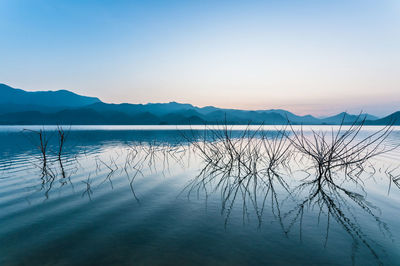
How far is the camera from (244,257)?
10.6 feet

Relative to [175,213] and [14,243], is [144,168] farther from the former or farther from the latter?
[14,243]

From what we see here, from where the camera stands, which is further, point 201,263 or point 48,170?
point 48,170

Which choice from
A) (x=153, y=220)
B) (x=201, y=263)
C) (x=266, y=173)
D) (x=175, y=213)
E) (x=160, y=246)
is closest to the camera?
(x=201, y=263)

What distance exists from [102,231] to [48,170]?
7888 mm

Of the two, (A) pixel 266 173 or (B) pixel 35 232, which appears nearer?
(B) pixel 35 232

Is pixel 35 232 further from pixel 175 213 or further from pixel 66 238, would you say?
pixel 175 213

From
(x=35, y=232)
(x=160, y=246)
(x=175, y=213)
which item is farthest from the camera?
(x=175, y=213)

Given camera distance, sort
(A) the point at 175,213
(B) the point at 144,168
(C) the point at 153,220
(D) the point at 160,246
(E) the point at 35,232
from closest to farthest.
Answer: (D) the point at 160,246 < (E) the point at 35,232 < (C) the point at 153,220 < (A) the point at 175,213 < (B) the point at 144,168

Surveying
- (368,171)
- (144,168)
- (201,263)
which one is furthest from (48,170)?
(368,171)

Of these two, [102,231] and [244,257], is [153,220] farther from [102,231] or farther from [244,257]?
[244,257]

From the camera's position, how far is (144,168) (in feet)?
35.4

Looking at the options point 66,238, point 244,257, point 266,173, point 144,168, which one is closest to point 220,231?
point 244,257

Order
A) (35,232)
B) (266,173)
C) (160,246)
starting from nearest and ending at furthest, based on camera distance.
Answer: (160,246)
(35,232)
(266,173)

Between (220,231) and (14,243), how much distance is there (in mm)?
3586
